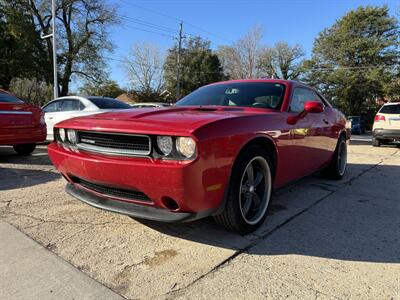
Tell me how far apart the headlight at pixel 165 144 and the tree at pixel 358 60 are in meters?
33.9

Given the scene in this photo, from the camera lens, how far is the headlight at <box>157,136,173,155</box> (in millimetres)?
2477

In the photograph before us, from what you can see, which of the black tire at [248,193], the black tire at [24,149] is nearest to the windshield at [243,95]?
the black tire at [248,193]

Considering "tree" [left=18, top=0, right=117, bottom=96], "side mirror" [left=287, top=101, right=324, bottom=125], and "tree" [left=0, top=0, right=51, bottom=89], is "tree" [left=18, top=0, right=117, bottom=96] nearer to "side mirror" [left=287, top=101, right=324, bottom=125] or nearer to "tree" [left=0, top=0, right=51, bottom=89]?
"tree" [left=0, top=0, right=51, bottom=89]

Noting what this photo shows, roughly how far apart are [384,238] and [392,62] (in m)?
34.9

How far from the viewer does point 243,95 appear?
3.88 metres

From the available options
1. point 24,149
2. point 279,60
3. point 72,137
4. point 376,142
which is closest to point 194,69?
point 279,60

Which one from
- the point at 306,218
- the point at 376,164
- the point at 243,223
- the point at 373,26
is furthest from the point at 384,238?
the point at 373,26

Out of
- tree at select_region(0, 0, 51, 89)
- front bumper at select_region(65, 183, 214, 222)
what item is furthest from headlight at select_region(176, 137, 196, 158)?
tree at select_region(0, 0, 51, 89)

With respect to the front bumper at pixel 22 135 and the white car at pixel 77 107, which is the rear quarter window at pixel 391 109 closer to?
the white car at pixel 77 107

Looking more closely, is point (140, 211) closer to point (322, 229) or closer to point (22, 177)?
point (322, 229)

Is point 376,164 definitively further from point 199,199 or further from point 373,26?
point 373,26

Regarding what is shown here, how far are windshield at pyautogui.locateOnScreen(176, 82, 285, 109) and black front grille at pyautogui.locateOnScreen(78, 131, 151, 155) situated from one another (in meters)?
1.45

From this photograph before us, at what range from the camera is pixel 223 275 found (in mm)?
2385

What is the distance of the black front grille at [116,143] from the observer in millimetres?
2572
